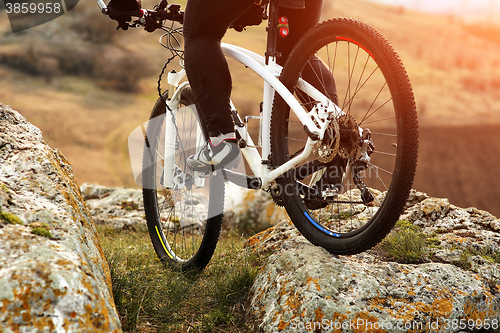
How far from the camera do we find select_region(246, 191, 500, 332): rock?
1.77 metres

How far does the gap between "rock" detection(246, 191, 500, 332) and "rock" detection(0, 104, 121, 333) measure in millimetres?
829

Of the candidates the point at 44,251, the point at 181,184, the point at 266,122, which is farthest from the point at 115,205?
the point at 44,251

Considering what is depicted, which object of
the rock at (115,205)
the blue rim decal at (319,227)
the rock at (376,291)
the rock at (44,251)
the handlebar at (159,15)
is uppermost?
the handlebar at (159,15)

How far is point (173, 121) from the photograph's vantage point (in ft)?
9.59

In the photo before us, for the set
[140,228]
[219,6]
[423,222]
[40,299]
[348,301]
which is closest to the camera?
[40,299]

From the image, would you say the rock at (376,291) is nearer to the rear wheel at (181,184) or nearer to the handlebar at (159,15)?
the rear wheel at (181,184)

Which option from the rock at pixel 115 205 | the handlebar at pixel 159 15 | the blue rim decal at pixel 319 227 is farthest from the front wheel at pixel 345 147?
the rock at pixel 115 205

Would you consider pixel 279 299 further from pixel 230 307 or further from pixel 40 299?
pixel 40 299

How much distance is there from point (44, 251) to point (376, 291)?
145cm

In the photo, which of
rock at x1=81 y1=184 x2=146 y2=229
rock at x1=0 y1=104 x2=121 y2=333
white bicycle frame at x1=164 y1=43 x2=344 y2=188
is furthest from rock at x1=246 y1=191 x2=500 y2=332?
rock at x1=81 y1=184 x2=146 y2=229

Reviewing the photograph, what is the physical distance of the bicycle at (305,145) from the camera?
5.79ft

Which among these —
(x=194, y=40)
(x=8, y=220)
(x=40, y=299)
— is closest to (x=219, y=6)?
(x=194, y=40)

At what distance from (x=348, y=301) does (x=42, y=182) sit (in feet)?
4.98

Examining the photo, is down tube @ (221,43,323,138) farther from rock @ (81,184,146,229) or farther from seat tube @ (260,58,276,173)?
rock @ (81,184,146,229)
